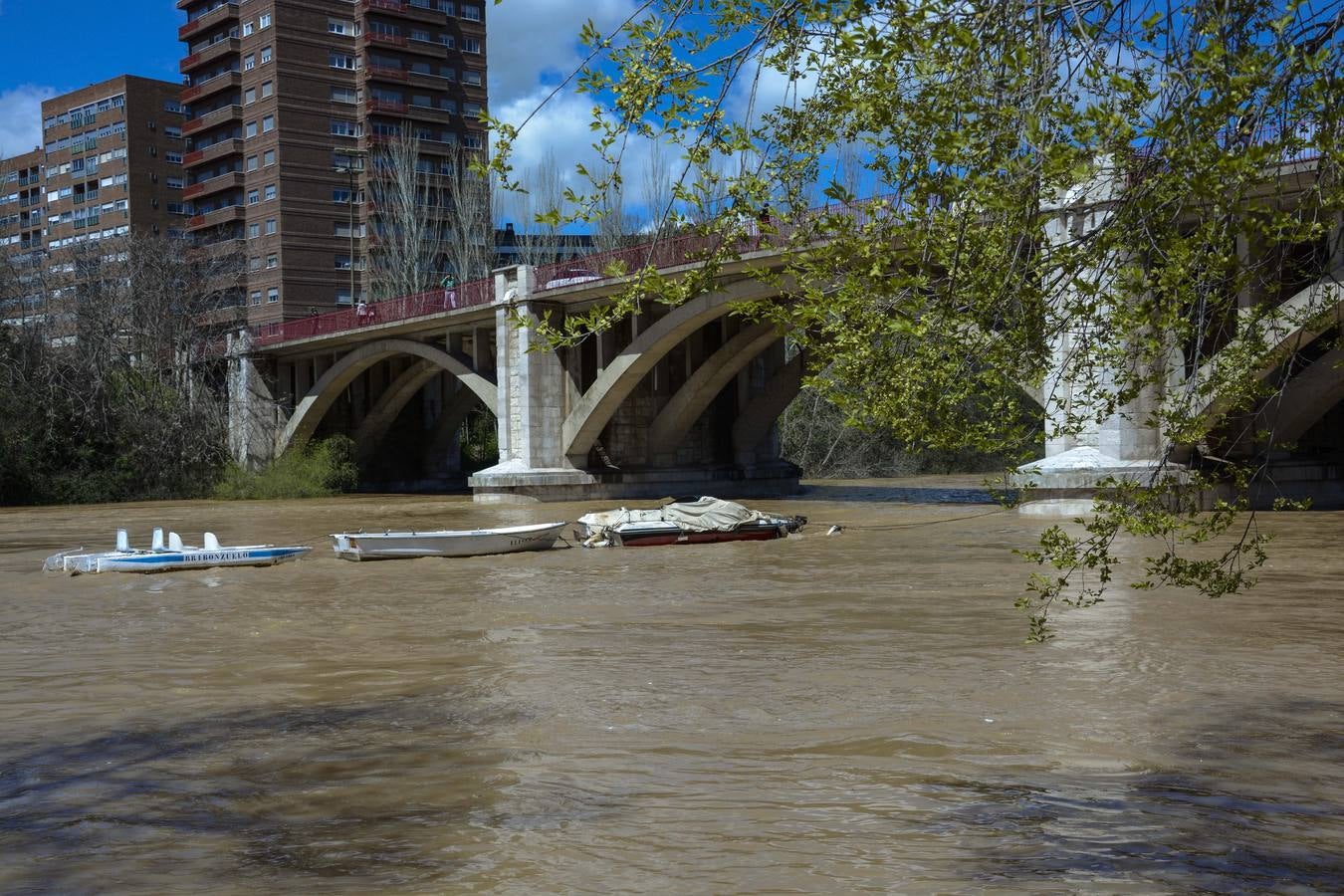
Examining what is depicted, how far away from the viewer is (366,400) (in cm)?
5762

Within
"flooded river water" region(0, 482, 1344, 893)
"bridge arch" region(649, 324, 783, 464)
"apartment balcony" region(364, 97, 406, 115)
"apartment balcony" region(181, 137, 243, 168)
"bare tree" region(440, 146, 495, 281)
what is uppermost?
"apartment balcony" region(364, 97, 406, 115)

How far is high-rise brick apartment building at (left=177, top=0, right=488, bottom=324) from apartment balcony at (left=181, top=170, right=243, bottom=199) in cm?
11

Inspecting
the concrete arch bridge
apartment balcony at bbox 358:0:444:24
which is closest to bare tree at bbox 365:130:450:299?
apartment balcony at bbox 358:0:444:24

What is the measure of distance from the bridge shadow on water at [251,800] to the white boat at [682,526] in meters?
15.6

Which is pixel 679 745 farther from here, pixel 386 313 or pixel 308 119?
pixel 308 119

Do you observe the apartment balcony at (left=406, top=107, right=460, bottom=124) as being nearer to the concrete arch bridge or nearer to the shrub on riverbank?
the concrete arch bridge

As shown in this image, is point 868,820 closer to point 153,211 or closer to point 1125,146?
point 1125,146

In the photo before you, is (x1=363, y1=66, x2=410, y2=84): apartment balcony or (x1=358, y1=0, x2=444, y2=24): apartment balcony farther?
(x1=363, y1=66, x2=410, y2=84): apartment balcony

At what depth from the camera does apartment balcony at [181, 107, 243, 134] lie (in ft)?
251

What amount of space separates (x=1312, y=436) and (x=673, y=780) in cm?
2802

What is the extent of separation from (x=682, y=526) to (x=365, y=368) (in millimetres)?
30866

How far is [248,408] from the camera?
55.6 meters

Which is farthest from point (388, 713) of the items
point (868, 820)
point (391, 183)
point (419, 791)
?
point (391, 183)

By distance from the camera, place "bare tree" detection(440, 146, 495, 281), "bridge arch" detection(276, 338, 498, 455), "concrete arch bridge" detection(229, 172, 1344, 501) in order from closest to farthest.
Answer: "concrete arch bridge" detection(229, 172, 1344, 501) < "bridge arch" detection(276, 338, 498, 455) < "bare tree" detection(440, 146, 495, 281)
